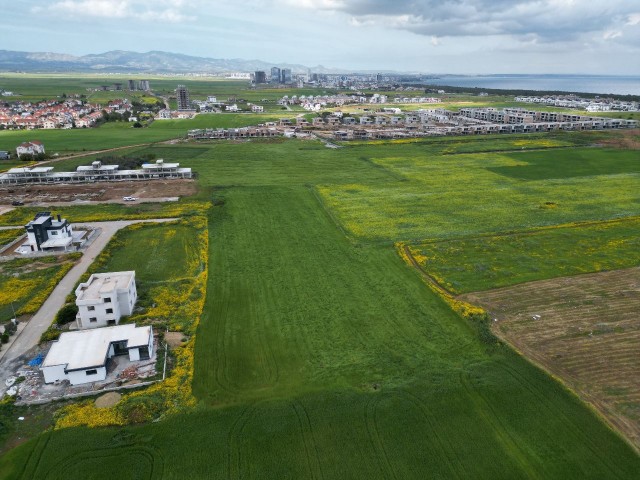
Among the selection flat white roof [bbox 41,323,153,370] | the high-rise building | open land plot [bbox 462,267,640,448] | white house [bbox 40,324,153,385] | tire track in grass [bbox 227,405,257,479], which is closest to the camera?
tire track in grass [bbox 227,405,257,479]

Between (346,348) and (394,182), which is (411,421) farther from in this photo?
(394,182)

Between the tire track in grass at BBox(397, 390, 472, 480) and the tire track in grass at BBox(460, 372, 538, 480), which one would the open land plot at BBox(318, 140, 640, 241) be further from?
the tire track in grass at BBox(397, 390, 472, 480)

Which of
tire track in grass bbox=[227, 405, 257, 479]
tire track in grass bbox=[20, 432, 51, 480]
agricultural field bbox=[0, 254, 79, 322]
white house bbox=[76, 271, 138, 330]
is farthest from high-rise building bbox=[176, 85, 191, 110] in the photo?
tire track in grass bbox=[227, 405, 257, 479]

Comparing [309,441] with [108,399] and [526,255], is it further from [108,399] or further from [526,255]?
[526,255]

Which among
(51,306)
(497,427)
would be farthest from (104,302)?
(497,427)

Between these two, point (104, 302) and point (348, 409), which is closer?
point (348, 409)

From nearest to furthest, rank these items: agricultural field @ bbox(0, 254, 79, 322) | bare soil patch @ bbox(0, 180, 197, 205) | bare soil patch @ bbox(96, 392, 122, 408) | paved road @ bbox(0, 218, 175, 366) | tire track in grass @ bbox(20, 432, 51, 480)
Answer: tire track in grass @ bbox(20, 432, 51, 480)
bare soil patch @ bbox(96, 392, 122, 408)
paved road @ bbox(0, 218, 175, 366)
agricultural field @ bbox(0, 254, 79, 322)
bare soil patch @ bbox(0, 180, 197, 205)
